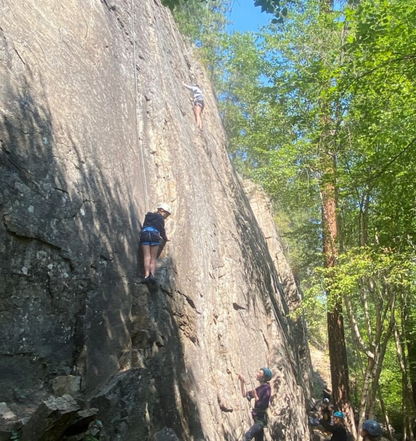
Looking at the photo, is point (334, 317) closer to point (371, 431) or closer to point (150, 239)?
point (150, 239)

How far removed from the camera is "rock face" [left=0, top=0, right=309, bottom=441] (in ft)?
17.0

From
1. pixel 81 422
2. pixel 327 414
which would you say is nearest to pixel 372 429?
pixel 81 422

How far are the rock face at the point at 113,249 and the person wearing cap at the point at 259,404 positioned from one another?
9.0 inches

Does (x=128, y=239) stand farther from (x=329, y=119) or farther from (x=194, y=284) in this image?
(x=329, y=119)

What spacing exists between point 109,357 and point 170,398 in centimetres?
126

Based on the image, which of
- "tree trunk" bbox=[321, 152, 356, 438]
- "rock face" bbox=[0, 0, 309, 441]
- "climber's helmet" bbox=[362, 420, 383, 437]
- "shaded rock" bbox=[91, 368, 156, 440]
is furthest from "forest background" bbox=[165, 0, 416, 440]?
"shaded rock" bbox=[91, 368, 156, 440]

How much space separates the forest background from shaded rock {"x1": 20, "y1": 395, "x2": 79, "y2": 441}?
5.36 m

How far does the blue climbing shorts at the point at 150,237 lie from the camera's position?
23.4 ft

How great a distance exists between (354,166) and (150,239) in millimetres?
8255

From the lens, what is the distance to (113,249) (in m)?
6.58

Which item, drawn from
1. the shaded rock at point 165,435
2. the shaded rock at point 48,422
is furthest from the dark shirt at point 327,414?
the shaded rock at point 48,422

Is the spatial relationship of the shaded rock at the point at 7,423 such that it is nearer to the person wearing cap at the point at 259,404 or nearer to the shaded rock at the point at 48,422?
the shaded rock at the point at 48,422

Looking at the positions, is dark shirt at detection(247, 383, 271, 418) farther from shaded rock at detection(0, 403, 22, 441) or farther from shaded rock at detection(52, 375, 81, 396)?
shaded rock at detection(0, 403, 22, 441)

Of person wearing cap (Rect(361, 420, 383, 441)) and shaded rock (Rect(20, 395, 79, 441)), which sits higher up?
shaded rock (Rect(20, 395, 79, 441))
